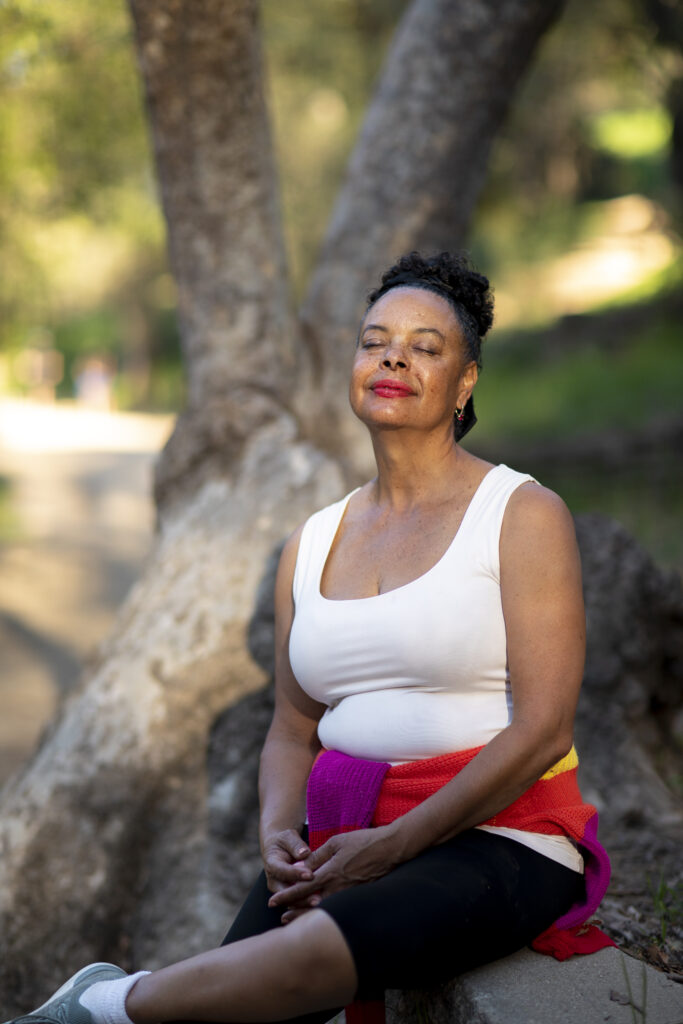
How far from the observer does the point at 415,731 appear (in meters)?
2.56

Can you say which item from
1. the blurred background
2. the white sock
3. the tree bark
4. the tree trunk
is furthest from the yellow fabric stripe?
the blurred background

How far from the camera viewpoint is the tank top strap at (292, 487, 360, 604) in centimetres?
289

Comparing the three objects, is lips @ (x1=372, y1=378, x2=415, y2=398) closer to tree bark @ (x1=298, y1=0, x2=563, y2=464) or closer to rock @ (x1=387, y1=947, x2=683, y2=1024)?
rock @ (x1=387, y1=947, x2=683, y2=1024)

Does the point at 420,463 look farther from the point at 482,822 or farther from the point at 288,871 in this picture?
the point at 288,871

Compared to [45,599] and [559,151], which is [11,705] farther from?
[559,151]

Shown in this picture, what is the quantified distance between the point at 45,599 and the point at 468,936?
8486 millimetres

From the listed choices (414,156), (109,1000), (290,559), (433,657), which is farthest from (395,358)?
(414,156)

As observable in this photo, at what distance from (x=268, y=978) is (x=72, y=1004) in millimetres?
540

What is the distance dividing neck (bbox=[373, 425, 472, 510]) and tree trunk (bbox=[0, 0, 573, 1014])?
4.79 feet

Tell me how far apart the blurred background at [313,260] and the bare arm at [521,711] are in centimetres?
449

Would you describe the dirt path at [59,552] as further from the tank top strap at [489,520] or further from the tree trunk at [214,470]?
the tank top strap at [489,520]

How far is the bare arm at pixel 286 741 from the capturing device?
283cm

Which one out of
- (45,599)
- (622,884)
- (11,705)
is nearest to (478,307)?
(622,884)

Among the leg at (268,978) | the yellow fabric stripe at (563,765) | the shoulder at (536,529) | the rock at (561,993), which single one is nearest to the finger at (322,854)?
the leg at (268,978)
